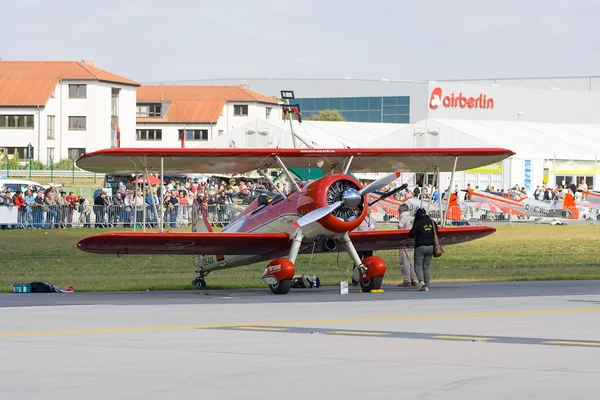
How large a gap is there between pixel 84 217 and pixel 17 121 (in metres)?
48.0

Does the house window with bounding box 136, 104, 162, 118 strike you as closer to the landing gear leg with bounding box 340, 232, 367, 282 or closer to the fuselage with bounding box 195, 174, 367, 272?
the fuselage with bounding box 195, 174, 367, 272

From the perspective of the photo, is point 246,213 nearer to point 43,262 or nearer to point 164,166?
point 164,166

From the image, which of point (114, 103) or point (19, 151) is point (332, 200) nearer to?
point (19, 151)

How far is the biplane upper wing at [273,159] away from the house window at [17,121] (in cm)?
7078

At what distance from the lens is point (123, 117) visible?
9825 centimetres

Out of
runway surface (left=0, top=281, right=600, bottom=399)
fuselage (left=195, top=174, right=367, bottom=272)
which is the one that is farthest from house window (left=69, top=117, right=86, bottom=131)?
runway surface (left=0, top=281, right=600, bottom=399)

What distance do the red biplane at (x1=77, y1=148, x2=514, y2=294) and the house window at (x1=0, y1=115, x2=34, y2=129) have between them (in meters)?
70.9

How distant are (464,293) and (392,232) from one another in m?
2.50

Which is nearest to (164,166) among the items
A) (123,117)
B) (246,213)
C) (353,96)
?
(246,213)

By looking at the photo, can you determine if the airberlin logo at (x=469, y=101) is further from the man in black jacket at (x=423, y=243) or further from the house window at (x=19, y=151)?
the man in black jacket at (x=423, y=243)

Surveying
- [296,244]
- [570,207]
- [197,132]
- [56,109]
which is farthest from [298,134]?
[296,244]

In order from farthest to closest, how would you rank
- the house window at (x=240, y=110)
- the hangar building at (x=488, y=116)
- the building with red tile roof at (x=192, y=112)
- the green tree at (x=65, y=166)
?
the house window at (x=240, y=110) → the building with red tile roof at (x=192, y=112) → the green tree at (x=65, y=166) → the hangar building at (x=488, y=116)

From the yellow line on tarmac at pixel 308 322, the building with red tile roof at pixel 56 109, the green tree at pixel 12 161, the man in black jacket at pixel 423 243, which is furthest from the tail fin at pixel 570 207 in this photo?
the building with red tile roof at pixel 56 109

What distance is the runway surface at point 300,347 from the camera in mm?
8773
